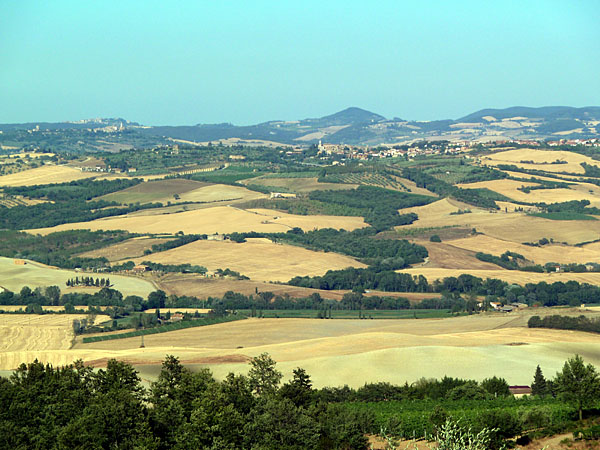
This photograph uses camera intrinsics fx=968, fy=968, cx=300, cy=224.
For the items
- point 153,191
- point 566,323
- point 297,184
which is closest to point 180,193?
point 153,191

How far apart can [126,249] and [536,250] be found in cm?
5293

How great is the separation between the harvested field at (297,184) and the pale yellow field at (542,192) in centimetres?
2288

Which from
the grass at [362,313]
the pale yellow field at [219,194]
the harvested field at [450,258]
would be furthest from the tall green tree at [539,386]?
the pale yellow field at [219,194]

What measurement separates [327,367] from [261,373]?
39.0 feet

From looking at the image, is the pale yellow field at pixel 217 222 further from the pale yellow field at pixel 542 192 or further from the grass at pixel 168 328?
the grass at pixel 168 328

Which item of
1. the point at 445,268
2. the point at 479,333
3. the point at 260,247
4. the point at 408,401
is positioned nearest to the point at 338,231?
the point at 260,247

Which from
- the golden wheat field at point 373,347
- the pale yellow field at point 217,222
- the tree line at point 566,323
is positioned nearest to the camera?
the golden wheat field at point 373,347

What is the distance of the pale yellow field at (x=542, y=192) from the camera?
163 metres

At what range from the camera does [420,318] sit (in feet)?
292

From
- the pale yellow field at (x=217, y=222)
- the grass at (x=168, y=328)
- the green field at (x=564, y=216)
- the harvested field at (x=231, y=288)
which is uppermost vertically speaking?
the green field at (x=564, y=216)

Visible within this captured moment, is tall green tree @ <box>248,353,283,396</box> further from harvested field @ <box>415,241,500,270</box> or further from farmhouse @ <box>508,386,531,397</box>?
harvested field @ <box>415,241,500,270</box>

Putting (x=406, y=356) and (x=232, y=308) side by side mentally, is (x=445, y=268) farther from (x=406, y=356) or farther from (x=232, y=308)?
(x=406, y=356)

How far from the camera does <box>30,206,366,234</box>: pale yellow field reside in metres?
139

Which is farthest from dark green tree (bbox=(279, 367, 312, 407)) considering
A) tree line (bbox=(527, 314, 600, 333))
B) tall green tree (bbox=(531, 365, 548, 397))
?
tree line (bbox=(527, 314, 600, 333))
